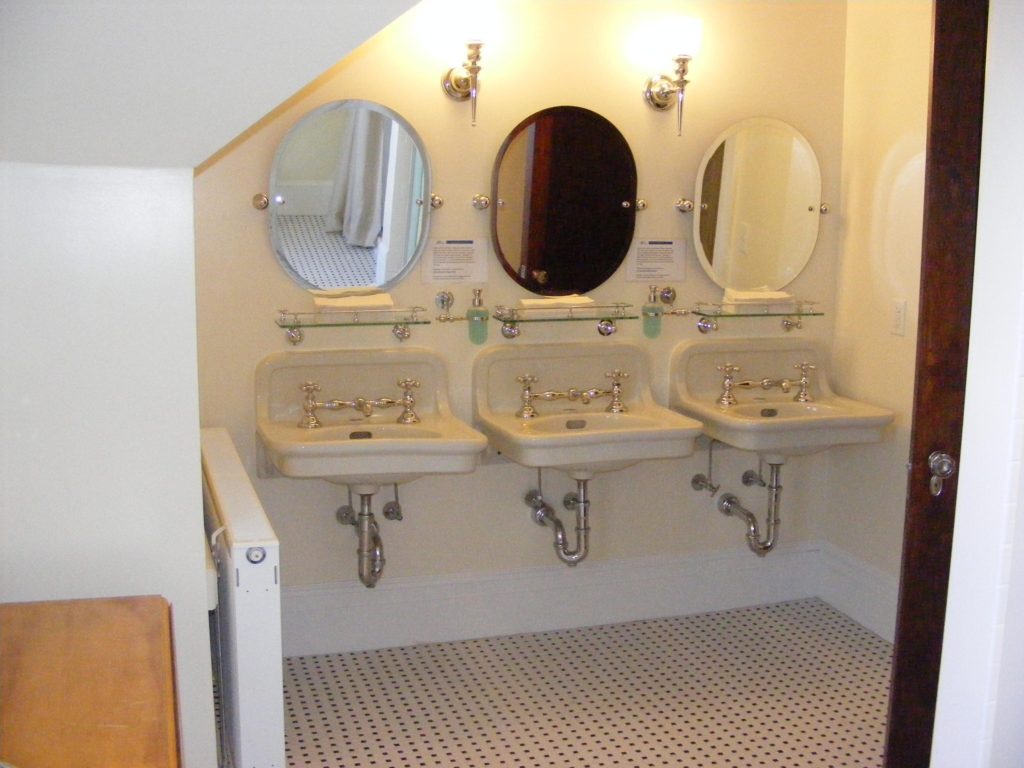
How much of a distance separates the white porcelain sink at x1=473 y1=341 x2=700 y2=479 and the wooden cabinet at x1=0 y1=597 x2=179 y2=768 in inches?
58.9

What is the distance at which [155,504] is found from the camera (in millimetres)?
1988

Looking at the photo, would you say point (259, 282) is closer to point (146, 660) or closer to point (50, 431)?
point (50, 431)

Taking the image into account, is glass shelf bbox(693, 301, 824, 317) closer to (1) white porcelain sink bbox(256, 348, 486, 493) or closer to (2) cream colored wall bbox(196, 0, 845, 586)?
(2) cream colored wall bbox(196, 0, 845, 586)

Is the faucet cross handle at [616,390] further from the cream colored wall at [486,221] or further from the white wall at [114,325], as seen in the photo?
the white wall at [114,325]

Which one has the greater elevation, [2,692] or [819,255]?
[819,255]

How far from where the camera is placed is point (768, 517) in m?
3.78

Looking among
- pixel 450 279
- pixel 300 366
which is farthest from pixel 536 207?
pixel 300 366

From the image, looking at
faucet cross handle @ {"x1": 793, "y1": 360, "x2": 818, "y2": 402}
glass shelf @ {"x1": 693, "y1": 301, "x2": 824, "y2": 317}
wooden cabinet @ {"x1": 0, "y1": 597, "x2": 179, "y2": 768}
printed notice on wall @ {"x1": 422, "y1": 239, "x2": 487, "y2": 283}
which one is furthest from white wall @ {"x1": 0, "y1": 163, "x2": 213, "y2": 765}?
faucet cross handle @ {"x1": 793, "y1": 360, "x2": 818, "y2": 402}

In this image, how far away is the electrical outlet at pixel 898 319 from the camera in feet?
11.7

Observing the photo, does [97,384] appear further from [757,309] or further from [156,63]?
[757,309]

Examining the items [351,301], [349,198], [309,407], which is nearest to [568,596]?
[309,407]

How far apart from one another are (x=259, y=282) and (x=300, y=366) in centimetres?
27

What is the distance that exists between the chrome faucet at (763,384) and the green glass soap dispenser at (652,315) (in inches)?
A: 10.8

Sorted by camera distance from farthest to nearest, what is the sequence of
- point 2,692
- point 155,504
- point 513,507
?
point 513,507
point 155,504
point 2,692
